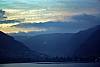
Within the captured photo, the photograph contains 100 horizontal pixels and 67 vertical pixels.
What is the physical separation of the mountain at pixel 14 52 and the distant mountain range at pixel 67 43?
0.06m

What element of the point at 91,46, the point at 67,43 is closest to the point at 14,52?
the point at 67,43

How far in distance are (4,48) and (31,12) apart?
1.68ft

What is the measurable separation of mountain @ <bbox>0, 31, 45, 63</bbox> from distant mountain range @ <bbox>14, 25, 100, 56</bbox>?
57mm

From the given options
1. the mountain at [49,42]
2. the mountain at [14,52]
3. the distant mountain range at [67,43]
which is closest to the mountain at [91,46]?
the distant mountain range at [67,43]

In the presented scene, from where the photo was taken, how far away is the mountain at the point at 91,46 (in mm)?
7961

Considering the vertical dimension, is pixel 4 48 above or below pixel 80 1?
below

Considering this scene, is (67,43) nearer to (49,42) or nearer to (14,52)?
(49,42)

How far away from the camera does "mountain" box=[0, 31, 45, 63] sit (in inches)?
311

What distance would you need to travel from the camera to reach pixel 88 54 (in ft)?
26.1

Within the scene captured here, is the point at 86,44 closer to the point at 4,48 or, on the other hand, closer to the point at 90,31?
the point at 90,31

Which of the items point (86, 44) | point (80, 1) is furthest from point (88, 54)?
point (80, 1)

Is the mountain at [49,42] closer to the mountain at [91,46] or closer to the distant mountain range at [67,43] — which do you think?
the distant mountain range at [67,43]

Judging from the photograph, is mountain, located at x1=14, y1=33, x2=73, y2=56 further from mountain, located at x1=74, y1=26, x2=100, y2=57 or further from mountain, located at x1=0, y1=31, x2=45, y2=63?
mountain, located at x1=74, y1=26, x2=100, y2=57

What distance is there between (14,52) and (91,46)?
2.89 ft
